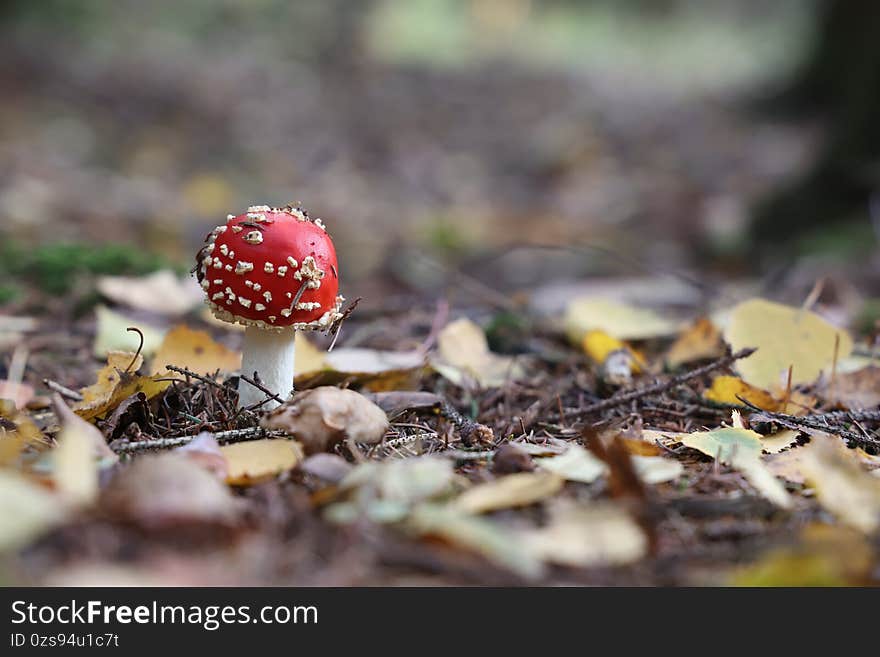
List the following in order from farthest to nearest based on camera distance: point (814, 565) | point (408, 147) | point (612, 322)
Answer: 1. point (408, 147)
2. point (612, 322)
3. point (814, 565)

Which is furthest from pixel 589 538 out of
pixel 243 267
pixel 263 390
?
pixel 243 267

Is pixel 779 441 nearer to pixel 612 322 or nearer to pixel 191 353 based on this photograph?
pixel 612 322

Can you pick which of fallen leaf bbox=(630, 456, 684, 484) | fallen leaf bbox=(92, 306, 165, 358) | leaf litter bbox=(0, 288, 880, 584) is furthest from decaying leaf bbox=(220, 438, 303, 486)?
fallen leaf bbox=(92, 306, 165, 358)

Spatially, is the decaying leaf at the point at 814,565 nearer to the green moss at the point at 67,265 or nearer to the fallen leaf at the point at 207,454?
the fallen leaf at the point at 207,454

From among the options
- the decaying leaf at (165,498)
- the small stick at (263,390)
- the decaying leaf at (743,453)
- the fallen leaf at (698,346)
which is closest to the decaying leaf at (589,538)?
the decaying leaf at (743,453)

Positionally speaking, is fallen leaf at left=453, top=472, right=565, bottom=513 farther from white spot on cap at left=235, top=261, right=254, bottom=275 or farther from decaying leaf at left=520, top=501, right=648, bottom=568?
white spot on cap at left=235, top=261, right=254, bottom=275

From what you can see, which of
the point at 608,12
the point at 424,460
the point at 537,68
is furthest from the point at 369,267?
the point at 608,12
